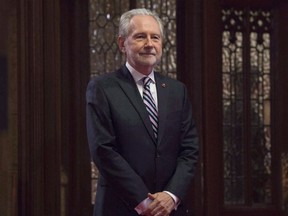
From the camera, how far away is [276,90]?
4.37m

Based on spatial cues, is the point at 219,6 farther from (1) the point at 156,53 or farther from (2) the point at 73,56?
(1) the point at 156,53

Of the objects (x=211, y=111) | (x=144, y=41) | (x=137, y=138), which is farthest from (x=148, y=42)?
(x=211, y=111)

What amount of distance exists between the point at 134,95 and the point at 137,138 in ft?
Answer: 0.47

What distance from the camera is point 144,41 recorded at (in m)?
2.36

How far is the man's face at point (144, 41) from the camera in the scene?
7.72ft

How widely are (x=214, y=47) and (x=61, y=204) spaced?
3.92ft

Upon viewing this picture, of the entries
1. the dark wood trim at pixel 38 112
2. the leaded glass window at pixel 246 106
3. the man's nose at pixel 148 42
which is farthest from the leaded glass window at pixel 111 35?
the man's nose at pixel 148 42

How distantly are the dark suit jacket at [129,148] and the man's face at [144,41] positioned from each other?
4.1 inches

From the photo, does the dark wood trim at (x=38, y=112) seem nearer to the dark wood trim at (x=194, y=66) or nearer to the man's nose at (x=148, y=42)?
the dark wood trim at (x=194, y=66)

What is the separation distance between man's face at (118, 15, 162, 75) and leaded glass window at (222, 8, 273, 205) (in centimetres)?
203

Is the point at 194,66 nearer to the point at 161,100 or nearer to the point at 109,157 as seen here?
the point at 161,100

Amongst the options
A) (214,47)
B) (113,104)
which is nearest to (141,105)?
(113,104)

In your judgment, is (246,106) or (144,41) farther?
(246,106)

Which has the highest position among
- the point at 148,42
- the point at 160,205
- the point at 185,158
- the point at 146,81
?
the point at 148,42
